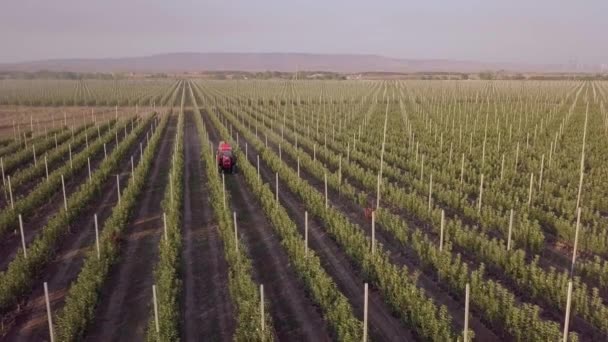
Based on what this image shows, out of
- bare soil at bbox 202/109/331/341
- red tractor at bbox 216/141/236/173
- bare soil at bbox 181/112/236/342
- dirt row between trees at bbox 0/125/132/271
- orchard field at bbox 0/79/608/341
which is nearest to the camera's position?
orchard field at bbox 0/79/608/341

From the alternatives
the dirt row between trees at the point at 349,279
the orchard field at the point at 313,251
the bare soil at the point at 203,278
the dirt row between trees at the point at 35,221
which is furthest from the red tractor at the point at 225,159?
the dirt row between trees at the point at 35,221

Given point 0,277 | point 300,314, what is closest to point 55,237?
point 0,277

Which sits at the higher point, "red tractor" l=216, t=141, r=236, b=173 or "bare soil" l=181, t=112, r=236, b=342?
"red tractor" l=216, t=141, r=236, b=173

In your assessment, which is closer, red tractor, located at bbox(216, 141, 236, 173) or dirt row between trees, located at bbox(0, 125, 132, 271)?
dirt row between trees, located at bbox(0, 125, 132, 271)

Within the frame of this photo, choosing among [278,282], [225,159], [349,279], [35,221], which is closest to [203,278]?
[278,282]

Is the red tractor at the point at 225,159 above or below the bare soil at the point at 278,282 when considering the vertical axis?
above

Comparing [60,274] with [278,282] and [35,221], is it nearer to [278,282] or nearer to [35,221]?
[35,221]

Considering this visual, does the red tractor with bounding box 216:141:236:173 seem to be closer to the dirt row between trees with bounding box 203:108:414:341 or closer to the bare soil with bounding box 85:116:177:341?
the bare soil with bounding box 85:116:177:341

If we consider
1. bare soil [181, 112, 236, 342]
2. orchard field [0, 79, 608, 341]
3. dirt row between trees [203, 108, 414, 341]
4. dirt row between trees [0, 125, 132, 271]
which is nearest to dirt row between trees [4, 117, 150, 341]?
orchard field [0, 79, 608, 341]

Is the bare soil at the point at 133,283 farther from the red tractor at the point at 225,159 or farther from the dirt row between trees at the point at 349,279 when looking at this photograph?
the dirt row between trees at the point at 349,279

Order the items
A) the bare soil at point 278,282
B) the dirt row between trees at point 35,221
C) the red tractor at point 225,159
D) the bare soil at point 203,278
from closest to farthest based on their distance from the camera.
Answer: the bare soil at point 278,282 → the bare soil at point 203,278 → the dirt row between trees at point 35,221 → the red tractor at point 225,159

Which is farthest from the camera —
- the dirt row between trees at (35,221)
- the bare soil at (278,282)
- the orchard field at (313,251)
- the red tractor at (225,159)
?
the red tractor at (225,159)
